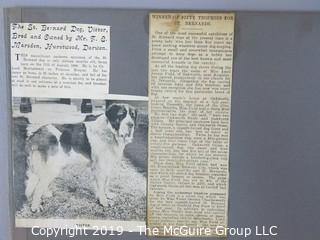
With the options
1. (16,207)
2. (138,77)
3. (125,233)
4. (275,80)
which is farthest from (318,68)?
(16,207)

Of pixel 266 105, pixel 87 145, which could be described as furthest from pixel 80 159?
pixel 266 105

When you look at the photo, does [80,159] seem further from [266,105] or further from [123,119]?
[266,105]

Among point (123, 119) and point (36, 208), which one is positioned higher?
point (123, 119)

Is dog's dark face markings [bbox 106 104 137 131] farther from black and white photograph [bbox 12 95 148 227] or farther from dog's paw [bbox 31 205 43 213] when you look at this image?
dog's paw [bbox 31 205 43 213]

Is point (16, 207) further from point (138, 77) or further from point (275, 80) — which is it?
point (275, 80)

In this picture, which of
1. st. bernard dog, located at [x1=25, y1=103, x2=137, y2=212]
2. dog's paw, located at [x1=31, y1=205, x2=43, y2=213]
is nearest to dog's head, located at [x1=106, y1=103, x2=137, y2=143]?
st. bernard dog, located at [x1=25, y1=103, x2=137, y2=212]
